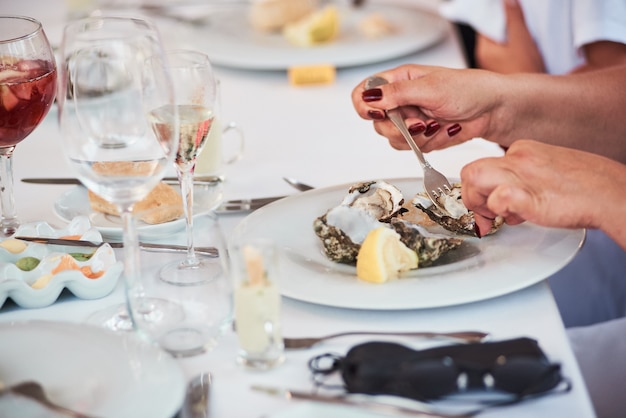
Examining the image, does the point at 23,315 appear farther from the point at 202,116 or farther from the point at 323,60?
the point at 323,60

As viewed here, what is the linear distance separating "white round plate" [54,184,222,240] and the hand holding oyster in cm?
19

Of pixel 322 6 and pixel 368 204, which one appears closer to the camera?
pixel 368 204

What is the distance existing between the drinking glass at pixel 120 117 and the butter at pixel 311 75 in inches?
42.5

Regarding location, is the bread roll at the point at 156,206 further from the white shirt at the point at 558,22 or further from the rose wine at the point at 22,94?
the white shirt at the point at 558,22

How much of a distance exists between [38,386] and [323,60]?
4.47ft

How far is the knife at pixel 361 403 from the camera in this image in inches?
29.0

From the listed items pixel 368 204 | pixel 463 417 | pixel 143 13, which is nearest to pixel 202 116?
pixel 368 204

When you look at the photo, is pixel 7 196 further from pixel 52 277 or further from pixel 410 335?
pixel 410 335

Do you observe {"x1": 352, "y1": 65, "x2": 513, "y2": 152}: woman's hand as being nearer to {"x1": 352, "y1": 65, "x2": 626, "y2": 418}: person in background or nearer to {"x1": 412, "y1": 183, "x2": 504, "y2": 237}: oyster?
{"x1": 352, "y1": 65, "x2": 626, "y2": 418}: person in background

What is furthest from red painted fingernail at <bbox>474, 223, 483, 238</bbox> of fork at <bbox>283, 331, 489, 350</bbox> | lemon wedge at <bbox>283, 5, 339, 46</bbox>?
lemon wedge at <bbox>283, 5, 339, 46</bbox>

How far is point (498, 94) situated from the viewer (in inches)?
56.7

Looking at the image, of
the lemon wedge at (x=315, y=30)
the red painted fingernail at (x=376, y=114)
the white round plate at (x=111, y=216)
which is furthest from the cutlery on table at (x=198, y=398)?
the lemon wedge at (x=315, y=30)

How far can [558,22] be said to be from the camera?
2.02 metres

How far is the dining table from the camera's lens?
84 centimetres
